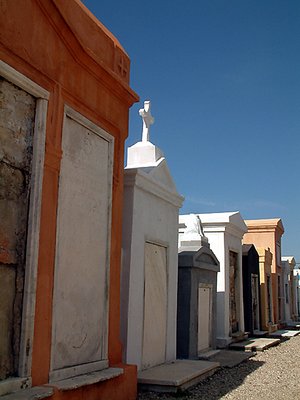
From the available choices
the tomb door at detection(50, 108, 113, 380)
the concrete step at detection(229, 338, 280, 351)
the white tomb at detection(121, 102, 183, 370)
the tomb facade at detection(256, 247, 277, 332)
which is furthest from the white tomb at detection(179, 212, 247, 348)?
the tomb door at detection(50, 108, 113, 380)

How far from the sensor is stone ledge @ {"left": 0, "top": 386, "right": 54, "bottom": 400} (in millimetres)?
3559

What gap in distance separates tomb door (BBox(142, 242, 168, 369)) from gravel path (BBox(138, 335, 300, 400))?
0.77 m

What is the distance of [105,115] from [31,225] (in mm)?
1904

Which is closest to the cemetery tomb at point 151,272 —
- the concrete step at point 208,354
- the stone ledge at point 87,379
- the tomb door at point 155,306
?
the tomb door at point 155,306

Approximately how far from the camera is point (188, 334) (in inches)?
336

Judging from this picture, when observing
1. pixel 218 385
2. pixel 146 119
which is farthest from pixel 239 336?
pixel 146 119

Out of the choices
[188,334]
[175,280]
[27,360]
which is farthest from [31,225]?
[188,334]

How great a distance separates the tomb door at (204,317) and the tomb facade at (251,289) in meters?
4.14

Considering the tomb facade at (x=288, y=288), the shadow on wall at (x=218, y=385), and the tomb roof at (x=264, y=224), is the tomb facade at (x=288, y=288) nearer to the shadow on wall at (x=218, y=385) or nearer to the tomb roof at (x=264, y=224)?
the tomb roof at (x=264, y=224)

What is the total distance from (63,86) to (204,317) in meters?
6.23

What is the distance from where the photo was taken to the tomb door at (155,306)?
22.5 ft

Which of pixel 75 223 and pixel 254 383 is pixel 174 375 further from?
pixel 75 223

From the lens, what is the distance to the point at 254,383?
707 centimetres

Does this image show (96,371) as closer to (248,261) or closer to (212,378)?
(212,378)
